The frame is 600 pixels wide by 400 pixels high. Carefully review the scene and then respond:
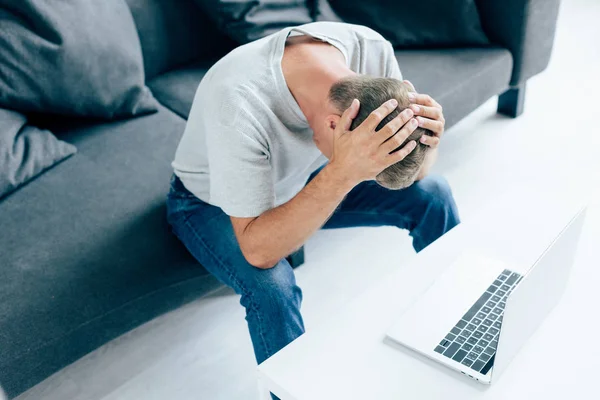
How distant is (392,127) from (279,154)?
1.00ft

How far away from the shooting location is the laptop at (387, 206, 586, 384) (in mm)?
863

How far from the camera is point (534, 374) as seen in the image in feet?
2.97

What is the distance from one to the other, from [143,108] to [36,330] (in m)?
0.73

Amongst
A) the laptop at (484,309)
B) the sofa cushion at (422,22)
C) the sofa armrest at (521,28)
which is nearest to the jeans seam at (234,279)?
the laptop at (484,309)

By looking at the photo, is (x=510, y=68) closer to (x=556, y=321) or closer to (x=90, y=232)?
(x=556, y=321)

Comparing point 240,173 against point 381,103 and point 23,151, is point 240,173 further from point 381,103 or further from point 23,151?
point 23,151

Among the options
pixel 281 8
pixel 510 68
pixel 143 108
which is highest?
pixel 281 8

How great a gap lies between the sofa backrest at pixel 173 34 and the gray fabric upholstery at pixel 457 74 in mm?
634

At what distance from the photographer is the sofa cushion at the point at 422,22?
195 centimetres

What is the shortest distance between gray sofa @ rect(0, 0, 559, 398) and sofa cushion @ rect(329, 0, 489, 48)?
0.14m

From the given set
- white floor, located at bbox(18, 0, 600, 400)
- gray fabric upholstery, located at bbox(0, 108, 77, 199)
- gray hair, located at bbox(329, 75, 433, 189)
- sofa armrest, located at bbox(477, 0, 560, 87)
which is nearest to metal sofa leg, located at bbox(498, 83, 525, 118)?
white floor, located at bbox(18, 0, 600, 400)

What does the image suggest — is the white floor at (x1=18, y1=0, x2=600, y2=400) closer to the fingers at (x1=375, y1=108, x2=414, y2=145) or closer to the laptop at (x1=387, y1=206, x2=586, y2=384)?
the laptop at (x1=387, y1=206, x2=586, y2=384)

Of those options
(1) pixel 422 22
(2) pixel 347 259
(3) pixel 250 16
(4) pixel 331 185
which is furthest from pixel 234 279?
(1) pixel 422 22

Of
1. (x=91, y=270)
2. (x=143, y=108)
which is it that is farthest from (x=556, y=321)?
(x=143, y=108)
